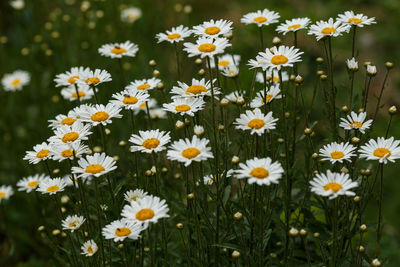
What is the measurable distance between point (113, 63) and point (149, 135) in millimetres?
2993

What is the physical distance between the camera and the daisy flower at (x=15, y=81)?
4989mm

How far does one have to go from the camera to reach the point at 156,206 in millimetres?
2166

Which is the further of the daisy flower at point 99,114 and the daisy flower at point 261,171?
the daisy flower at point 99,114

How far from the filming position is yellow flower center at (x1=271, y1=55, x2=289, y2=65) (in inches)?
102

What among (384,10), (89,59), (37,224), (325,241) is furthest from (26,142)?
(384,10)

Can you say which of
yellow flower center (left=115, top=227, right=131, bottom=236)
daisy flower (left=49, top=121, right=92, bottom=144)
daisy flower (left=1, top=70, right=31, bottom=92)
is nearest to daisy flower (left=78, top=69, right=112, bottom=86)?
daisy flower (left=49, top=121, right=92, bottom=144)

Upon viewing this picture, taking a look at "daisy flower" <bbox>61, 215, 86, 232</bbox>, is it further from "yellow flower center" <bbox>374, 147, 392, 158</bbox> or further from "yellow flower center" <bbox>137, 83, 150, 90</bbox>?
"yellow flower center" <bbox>374, 147, 392, 158</bbox>

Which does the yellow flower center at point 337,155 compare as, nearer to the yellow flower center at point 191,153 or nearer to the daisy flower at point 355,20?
the yellow flower center at point 191,153

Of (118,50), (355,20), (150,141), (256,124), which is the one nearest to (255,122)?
(256,124)

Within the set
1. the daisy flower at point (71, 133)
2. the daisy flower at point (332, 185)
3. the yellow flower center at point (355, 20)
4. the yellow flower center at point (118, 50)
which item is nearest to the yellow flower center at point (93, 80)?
the daisy flower at point (71, 133)

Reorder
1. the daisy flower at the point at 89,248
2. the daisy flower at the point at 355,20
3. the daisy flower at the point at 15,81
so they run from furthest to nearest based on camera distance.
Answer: the daisy flower at the point at 15,81 → the daisy flower at the point at 355,20 → the daisy flower at the point at 89,248

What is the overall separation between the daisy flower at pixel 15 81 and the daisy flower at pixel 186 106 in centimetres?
296

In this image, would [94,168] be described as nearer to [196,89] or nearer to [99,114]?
[99,114]

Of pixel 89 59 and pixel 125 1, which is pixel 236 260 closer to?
pixel 89 59
